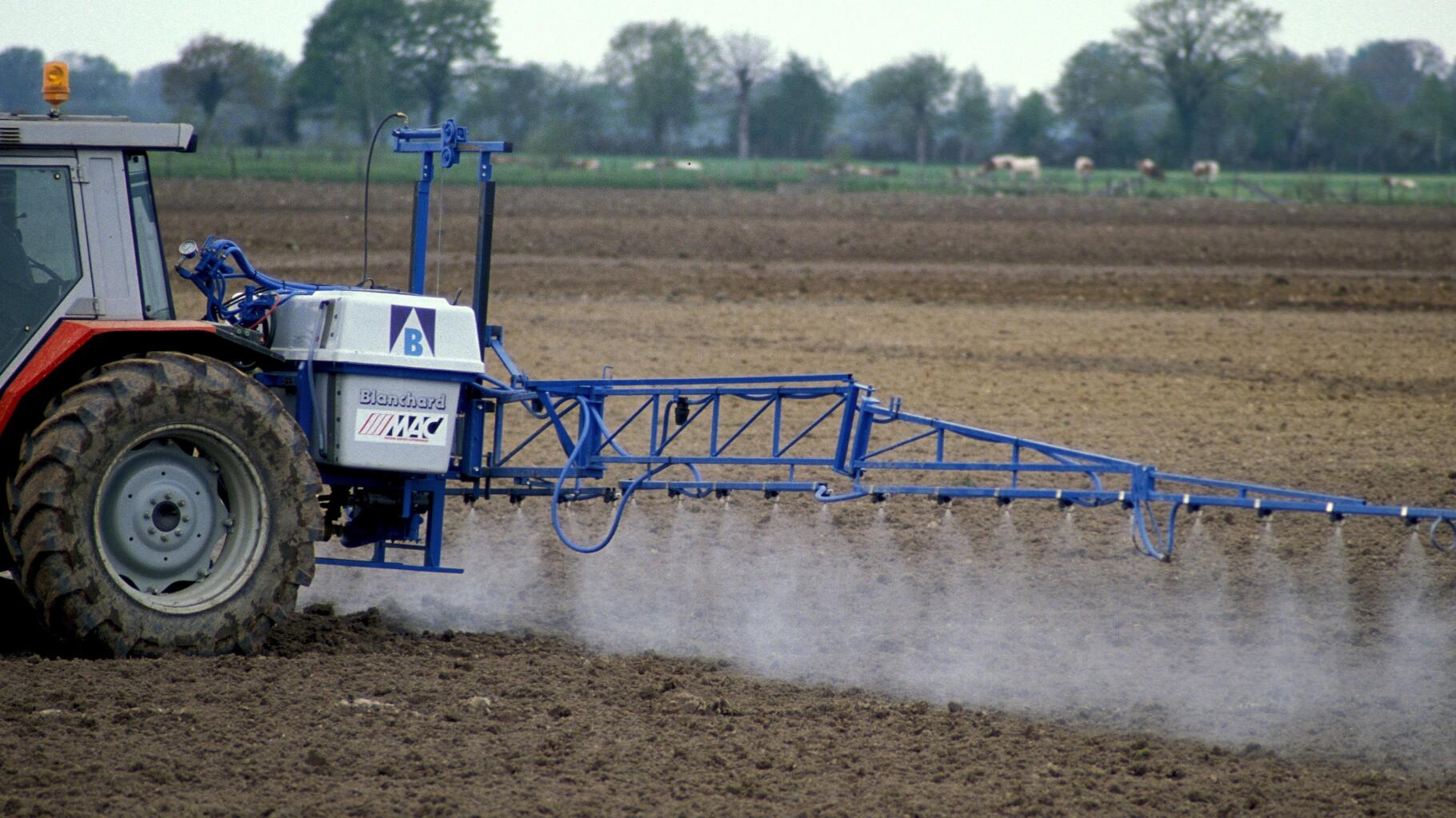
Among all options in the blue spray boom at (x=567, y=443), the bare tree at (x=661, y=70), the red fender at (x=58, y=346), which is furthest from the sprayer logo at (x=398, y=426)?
the bare tree at (x=661, y=70)

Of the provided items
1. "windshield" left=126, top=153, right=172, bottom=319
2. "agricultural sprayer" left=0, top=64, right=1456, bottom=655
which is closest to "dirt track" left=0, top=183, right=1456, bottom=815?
"agricultural sprayer" left=0, top=64, right=1456, bottom=655

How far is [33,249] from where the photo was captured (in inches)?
248

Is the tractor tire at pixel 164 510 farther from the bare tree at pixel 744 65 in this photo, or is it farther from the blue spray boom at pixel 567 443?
the bare tree at pixel 744 65

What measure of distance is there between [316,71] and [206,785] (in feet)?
257

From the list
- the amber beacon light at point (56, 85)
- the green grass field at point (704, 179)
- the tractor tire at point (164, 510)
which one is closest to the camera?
the tractor tire at point (164, 510)

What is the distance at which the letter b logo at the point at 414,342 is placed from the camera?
6.94m

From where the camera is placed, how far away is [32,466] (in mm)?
5938

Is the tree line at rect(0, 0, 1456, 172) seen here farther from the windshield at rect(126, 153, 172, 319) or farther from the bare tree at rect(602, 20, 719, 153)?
the windshield at rect(126, 153, 172, 319)

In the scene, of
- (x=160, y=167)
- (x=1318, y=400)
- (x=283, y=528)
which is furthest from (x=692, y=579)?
(x=160, y=167)

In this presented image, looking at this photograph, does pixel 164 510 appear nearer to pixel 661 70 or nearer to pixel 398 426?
pixel 398 426

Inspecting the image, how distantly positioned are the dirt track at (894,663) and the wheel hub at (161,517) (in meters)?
0.44

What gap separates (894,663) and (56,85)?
15.6ft

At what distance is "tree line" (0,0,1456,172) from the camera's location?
80812mm

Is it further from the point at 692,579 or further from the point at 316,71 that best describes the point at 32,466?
the point at 316,71
